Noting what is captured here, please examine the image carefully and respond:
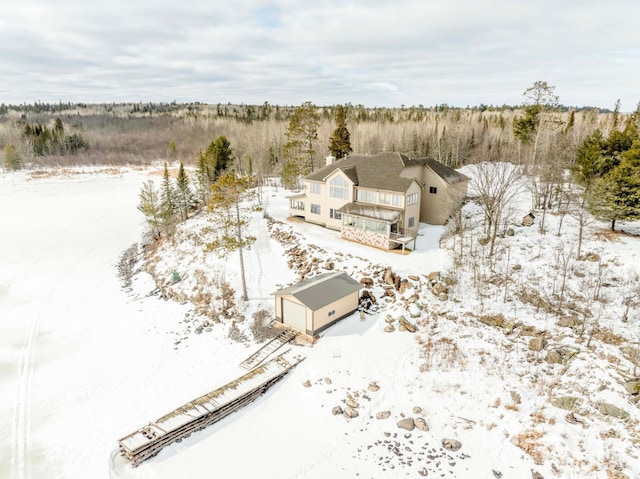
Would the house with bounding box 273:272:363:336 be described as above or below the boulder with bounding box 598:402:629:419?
above

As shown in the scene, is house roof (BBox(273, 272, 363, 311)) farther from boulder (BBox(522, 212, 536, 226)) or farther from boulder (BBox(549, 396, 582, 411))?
boulder (BBox(522, 212, 536, 226))

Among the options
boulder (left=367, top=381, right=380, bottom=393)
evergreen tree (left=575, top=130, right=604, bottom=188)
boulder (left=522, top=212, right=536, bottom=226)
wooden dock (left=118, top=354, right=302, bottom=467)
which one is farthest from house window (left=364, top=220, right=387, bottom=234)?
evergreen tree (left=575, top=130, right=604, bottom=188)

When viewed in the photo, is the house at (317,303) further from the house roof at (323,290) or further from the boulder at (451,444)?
the boulder at (451,444)

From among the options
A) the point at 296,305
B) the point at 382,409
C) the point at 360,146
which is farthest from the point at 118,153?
the point at 382,409

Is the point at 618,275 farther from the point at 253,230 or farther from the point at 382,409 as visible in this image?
the point at 253,230

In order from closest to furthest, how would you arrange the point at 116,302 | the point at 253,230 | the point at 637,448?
the point at 637,448 < the point at 116,302 < the point at 253,230
